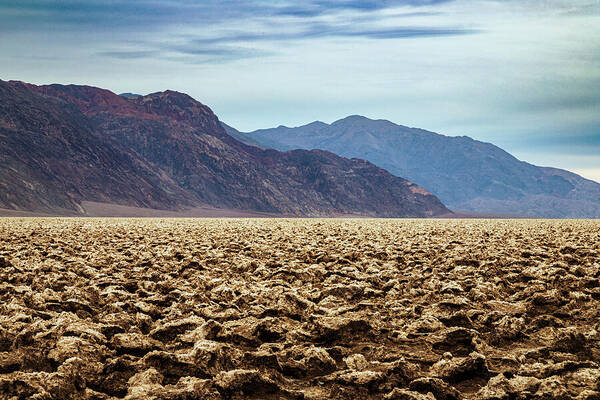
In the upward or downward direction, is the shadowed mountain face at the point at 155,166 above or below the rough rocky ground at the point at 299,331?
above

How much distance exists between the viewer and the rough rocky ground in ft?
10.8

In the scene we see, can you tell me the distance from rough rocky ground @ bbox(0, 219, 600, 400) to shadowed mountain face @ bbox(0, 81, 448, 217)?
281 feet

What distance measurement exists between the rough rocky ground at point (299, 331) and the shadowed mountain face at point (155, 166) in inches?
3370

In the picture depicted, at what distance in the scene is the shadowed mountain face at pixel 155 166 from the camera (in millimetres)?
98562

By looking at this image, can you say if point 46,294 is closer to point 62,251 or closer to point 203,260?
point 203,260

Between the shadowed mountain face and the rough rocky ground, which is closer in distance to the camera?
the rough rocky ground

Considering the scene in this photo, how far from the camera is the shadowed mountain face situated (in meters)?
98.6

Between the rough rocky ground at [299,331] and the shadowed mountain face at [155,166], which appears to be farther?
the shadowed mountain face at [155,166]

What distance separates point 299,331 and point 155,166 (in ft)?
426

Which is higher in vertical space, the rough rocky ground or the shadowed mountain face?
the shadowed mountain face

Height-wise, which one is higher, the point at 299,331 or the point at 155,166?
the point at 155,166

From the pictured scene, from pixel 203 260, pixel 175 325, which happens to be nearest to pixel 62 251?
pixel 203 260

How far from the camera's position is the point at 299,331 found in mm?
4570

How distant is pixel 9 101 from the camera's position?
351ft
